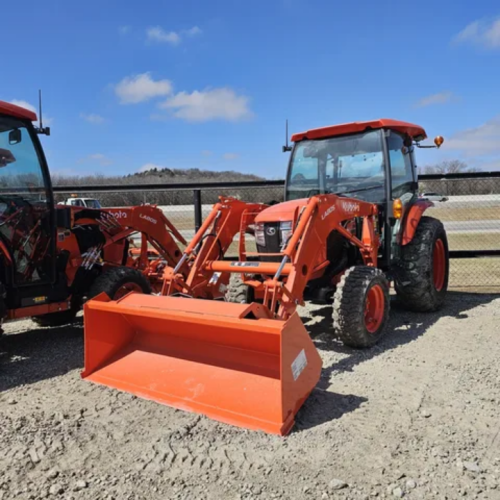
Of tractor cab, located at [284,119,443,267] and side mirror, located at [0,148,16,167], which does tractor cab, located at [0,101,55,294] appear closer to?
side mirror, located at [0,148,16,167]

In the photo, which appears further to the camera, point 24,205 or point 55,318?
point 55,318

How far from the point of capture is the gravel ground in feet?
8.50

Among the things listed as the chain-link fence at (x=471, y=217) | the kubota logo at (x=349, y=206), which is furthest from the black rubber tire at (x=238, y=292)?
the chain-link fence at (x=471, y=217)

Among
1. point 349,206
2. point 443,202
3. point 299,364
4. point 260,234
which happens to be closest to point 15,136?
point 260,234

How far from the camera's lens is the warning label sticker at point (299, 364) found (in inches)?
129

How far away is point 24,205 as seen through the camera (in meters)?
5.04

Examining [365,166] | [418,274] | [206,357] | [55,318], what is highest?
[365,166]

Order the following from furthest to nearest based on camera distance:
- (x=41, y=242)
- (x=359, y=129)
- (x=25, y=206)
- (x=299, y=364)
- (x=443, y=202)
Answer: (x=443, y=202)
(x=359, y=129)
(x=41, y=242)
(x=25, y=206)
(x=299, y=364)

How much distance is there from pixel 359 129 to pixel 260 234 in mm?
1909

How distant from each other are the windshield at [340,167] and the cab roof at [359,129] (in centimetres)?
7

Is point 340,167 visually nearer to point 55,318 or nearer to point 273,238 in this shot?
point 273,238

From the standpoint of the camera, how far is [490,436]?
309 centimetres

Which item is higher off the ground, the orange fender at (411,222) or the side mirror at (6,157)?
the side mirror at (6,157)

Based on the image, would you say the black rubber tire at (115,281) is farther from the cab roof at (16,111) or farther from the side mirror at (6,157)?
the cab roof at (16,111)
